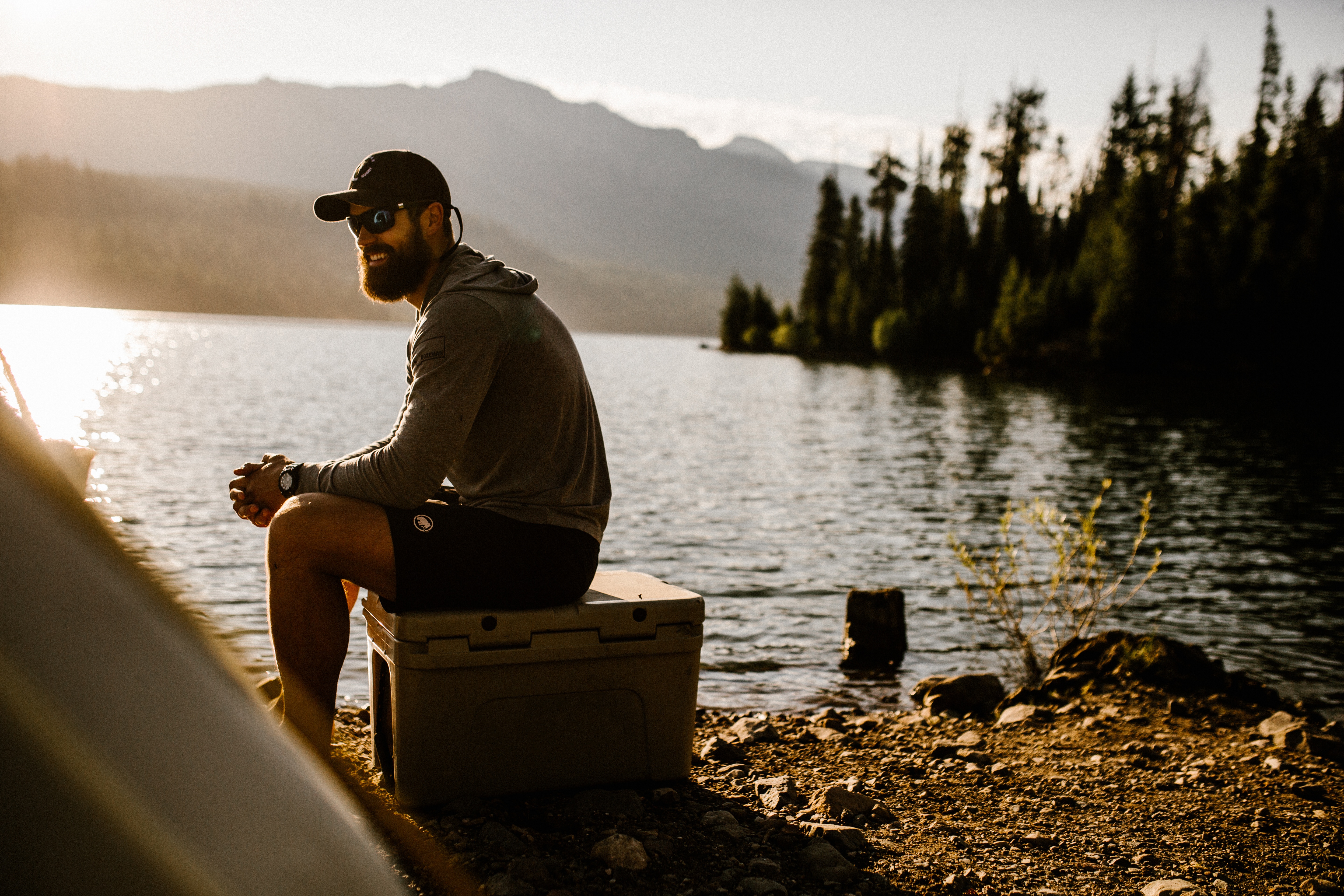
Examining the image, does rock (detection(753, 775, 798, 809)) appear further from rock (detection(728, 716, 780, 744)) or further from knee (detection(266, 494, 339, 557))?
knee (detection(266, 494, 339, 557))

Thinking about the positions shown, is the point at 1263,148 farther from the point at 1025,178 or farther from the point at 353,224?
the point at 353,224

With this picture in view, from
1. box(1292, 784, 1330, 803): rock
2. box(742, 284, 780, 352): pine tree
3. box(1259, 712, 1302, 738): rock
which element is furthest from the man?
box(742, 284, 780, 352): pine tree

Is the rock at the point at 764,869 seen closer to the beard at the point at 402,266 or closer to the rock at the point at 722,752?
the rock at the point at 722,752

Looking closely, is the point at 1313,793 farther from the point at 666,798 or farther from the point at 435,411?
the point at 435,411

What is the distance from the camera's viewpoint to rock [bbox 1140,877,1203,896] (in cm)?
357

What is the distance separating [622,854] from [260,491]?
186 cm

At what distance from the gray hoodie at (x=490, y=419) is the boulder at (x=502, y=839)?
106cm

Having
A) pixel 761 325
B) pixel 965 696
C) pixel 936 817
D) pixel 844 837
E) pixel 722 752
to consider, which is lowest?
pixel 965 696

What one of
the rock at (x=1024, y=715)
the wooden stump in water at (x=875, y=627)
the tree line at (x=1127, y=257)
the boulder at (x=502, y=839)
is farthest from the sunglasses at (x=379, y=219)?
the tree line at (x=1127, y=257)

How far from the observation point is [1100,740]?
19.7ft

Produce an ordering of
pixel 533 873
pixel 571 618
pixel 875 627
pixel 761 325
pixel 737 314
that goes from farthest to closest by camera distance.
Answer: pixel 737 314, pixel 761 325, pixel 875 627, pixel 571 618, pixel 533 873

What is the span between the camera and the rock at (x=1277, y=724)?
19.6 feet

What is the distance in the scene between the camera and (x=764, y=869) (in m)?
3.58

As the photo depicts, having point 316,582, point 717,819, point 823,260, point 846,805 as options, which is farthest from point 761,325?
point 316,582
